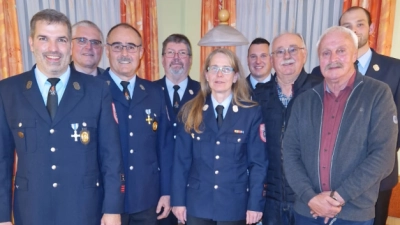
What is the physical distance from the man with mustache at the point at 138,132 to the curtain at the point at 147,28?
196cm

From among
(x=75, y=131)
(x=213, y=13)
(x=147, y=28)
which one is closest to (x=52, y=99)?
(x=75, y=131)

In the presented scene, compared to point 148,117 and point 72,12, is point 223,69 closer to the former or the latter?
point 148,117

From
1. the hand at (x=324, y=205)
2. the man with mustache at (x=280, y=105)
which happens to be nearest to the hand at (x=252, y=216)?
the man with mustache at (x=280, y=105)

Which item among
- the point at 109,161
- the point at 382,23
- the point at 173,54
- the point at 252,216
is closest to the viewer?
the point at 109,161

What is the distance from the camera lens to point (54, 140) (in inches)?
63.5

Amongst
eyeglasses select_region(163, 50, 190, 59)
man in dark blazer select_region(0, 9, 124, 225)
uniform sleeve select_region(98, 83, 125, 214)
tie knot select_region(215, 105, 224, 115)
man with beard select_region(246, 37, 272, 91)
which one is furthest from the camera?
man with beard select_region(246, 37, 272, 91)

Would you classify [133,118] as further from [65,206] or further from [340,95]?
[340,95]

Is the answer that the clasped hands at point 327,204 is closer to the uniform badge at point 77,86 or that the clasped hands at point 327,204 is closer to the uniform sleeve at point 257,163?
the uniform sleeve at point 257,163

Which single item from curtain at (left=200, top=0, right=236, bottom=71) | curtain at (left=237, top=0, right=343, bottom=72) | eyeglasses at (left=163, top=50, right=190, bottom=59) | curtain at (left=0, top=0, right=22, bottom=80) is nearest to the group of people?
eyeglasses at (left=163, top=50, right=190, bottom=59)

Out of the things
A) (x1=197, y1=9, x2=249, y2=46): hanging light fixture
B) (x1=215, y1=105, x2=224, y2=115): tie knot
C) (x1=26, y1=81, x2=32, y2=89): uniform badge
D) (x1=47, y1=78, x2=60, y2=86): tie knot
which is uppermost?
(x1=197, y1=9, x2=249, y2=46): hanging light fixture

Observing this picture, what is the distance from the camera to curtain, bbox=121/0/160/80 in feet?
13.3

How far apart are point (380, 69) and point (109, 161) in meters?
1.79

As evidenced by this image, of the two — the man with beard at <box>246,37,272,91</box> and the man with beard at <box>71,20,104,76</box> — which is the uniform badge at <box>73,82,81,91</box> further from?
the man with beard at <box>246,37,272,91</box>

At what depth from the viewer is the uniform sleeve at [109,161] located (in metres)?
1.73
